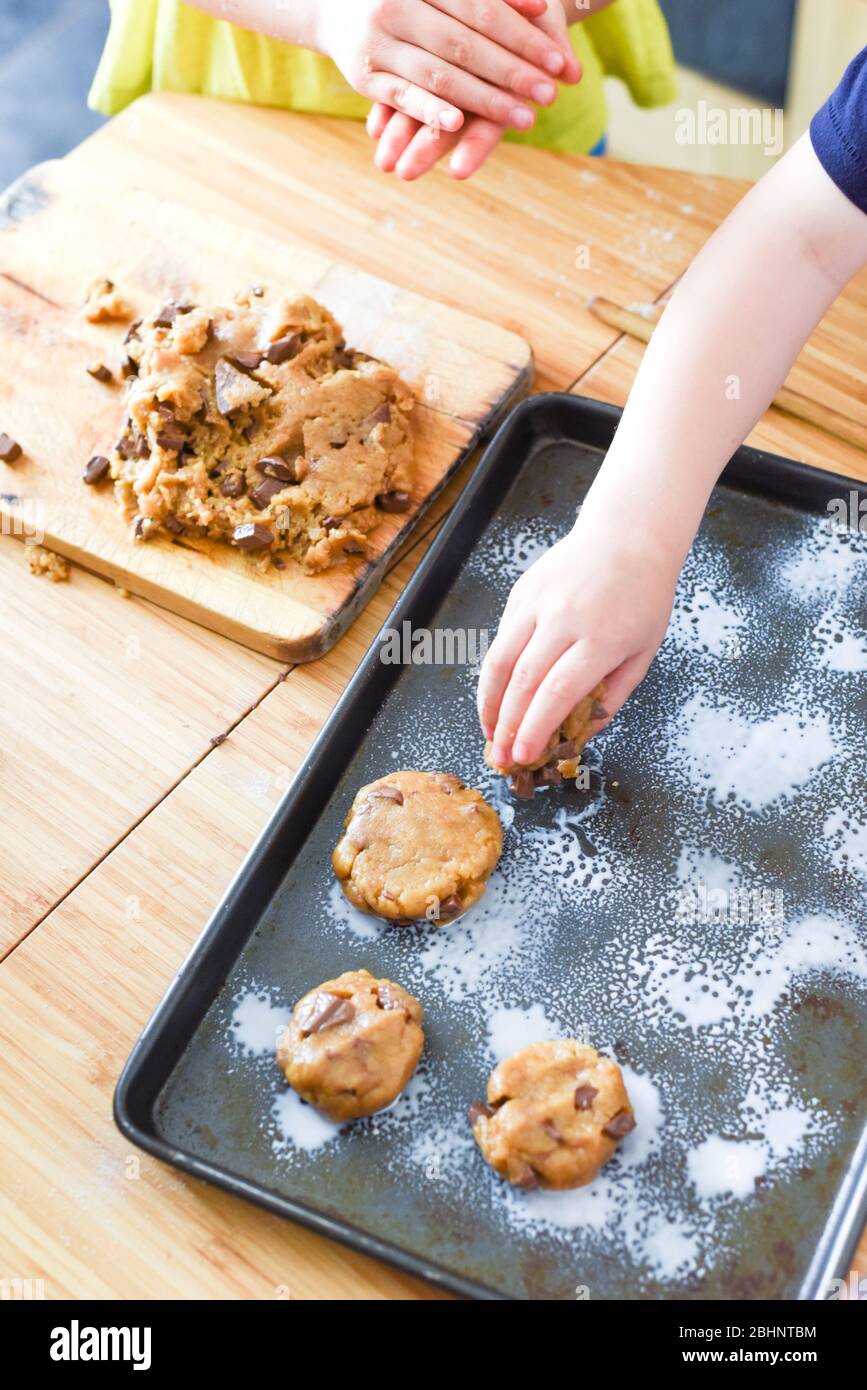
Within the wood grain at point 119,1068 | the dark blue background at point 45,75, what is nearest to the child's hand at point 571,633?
the wood grain at point 119,1068

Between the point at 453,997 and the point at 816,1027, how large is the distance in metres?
0.28

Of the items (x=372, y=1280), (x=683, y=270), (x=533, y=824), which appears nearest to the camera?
(x=372, y=1280)

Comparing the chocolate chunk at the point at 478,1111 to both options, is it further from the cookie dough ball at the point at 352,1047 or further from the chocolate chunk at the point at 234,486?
the chocolate chunk at the point at 234,486

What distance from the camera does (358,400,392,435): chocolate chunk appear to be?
4.00 ft

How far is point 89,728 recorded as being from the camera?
3.72ft

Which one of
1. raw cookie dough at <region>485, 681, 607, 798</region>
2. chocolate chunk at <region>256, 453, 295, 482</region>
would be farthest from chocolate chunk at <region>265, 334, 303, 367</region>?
raw cookie dough at <region>485, 681, 607, 798</region>

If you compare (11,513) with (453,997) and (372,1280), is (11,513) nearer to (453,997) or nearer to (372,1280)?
(453,997)

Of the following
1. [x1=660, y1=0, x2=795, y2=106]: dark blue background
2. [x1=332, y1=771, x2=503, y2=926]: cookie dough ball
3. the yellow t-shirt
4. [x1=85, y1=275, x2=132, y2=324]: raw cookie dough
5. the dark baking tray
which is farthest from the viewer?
[x1=660, y1=0, x2=795, y2=106]: dark blue background

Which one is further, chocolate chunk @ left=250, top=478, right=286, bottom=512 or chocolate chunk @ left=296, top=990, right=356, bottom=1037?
chocolate chunk @ left=250, top=478, right=286, bottom=512

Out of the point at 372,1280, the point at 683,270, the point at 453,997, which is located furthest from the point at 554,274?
the point at 372,1280

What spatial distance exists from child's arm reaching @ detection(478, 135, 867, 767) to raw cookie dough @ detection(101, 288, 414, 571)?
0.26m

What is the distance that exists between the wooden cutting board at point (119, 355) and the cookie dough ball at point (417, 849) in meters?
0.21

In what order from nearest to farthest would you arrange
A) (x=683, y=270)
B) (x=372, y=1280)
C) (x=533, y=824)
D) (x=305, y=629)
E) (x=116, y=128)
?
(x=372, y=1280) < (x=533, y=824) < (x=305, y=629) < (x=683, y=270) < (x=116, y=128)

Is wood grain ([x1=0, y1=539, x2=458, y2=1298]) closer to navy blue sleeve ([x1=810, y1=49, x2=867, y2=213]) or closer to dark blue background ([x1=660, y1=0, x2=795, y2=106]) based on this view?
navy blue sleeve ([x1=810, y1=49, x2=867, y2=213])
